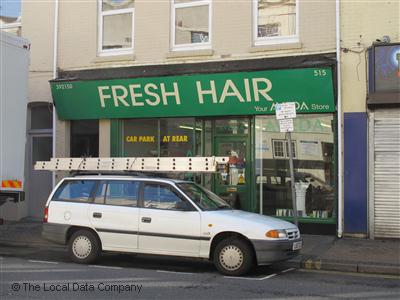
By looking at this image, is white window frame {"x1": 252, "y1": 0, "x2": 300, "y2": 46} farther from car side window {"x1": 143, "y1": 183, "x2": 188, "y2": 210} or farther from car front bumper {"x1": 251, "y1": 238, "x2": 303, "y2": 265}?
car front bumper {"x1": 251, "y1": 238, "x2": 303, "y2": 265}

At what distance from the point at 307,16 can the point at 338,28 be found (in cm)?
85

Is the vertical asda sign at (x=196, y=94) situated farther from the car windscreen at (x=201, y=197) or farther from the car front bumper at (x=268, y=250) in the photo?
the car front bumper at (x=268, y=250)

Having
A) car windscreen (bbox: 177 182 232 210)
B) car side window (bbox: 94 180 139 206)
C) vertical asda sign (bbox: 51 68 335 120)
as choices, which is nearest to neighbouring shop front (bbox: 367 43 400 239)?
vertical asda sign (bbox: 51 68 335 120)

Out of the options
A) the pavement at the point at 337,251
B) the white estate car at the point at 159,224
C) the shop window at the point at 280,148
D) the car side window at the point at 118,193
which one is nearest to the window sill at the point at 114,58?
the shop window at the point at 280,148

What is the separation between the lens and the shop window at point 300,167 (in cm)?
1312

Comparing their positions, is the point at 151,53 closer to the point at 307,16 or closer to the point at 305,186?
the point at 307,16

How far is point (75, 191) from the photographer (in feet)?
32.8

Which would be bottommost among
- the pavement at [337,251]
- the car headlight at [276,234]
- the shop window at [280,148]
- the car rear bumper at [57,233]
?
the pavement at [337,251]

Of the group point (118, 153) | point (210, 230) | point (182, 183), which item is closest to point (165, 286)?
point (210, 230)

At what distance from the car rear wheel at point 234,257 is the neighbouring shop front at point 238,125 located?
189 inches

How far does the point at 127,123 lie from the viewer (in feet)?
49.8

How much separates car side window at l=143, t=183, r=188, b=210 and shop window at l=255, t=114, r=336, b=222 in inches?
190

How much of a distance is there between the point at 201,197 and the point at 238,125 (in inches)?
190

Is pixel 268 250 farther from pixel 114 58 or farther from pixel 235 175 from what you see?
pixel 114 58
